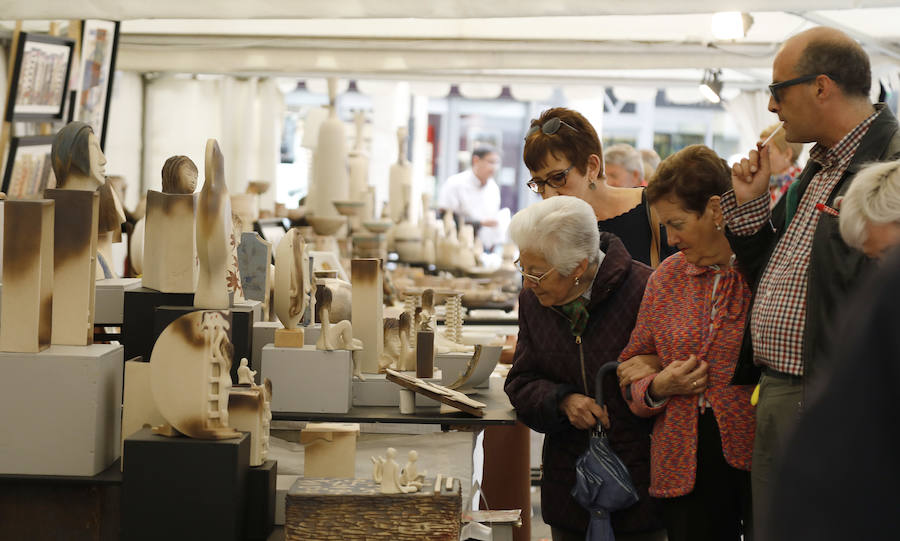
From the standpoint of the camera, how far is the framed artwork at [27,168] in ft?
15.1

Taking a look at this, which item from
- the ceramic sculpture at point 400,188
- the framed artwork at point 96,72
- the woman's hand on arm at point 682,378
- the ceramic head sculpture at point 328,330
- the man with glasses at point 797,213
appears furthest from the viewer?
the ceramic sculpture at point 400,188

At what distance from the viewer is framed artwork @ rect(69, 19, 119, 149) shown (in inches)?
206

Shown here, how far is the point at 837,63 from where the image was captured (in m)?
1.92

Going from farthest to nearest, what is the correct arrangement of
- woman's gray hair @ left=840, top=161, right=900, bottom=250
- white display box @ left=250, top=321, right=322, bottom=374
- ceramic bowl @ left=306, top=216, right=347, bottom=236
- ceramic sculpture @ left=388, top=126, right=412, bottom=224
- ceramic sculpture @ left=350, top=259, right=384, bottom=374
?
ceramic sculpture @ left=388, top=126, right=412, bottom=224 → ceramic bowl @ left=306, top=216, right=347, bottom=236 → ceramic sculpture @ left=350, top=259, right=384, bottom=374 → white display box @ left=250, top=321, right=322, bottom=374 → woman's gray hair @ left=840, top=161, right=900, bottom=250

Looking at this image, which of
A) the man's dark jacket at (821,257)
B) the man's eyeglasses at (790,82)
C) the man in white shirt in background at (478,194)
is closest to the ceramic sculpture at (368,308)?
the man's dark jacket at (821,257)

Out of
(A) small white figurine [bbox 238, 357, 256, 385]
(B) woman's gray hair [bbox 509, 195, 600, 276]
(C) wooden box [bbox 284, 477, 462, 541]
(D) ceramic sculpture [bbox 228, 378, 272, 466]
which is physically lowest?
(C) wooden box [bbox 284, 477, 462, 541]

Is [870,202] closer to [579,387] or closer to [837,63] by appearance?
[837,63]

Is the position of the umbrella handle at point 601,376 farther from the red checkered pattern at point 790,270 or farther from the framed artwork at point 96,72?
the framed artwork at point 96,72

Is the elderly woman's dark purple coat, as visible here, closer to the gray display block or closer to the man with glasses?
the man with glasses

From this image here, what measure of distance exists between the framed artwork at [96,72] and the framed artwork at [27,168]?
1.31 feet

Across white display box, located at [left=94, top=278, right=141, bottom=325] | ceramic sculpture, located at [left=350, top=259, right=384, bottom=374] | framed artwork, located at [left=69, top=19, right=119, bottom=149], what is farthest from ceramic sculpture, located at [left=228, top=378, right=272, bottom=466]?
framed artwork, located at [left=69, top=19, right=119, bottom=149]

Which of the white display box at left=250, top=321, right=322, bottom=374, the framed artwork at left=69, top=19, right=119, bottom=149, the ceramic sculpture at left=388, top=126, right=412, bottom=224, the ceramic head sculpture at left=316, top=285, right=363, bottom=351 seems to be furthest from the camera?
the ceramic sculpture at left=388, top=126, right=412, bottom=224

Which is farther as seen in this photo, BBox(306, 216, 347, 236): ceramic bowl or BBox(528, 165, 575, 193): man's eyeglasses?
BBox(306, 216, 347, 236): ceramic bowl

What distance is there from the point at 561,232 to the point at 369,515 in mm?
710
